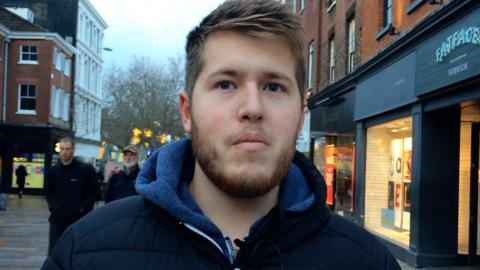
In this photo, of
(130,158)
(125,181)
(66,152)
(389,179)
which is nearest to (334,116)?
(389,179)

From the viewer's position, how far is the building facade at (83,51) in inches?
1710

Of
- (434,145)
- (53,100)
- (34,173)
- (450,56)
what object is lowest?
(34,173)

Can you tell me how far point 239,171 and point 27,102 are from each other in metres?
36.0

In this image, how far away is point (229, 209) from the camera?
6.29 ft

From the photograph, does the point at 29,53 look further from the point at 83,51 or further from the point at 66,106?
the point at 83,51

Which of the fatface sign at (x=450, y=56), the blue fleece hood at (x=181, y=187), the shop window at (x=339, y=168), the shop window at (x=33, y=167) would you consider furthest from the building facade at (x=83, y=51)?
the blue fleece hood at (x=181, y=187)

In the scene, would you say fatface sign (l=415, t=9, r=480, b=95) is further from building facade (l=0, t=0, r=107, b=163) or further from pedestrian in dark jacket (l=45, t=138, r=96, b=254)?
building facade (l=0, t=0, r=107, b=163)

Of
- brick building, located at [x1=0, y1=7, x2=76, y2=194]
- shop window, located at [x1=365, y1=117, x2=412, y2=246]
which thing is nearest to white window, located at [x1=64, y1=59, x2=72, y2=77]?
brick building, located at [x1=0, y1=7, x2=76, y2=194]

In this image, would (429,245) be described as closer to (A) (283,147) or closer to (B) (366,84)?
(B) (366,84)

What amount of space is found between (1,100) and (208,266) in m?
35.1

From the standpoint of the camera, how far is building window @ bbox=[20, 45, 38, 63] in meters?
35.4

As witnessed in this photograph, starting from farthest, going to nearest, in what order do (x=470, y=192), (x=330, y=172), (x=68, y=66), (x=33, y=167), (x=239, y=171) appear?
(x=68, y=66) → (x=33, y=167) → (x=330, y=172) → (x=470, y=192) → (x=239, y=171)

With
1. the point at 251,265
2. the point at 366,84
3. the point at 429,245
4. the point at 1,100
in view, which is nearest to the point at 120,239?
the point at 251,265

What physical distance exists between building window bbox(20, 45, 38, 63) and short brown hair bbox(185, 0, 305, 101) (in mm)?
35870
